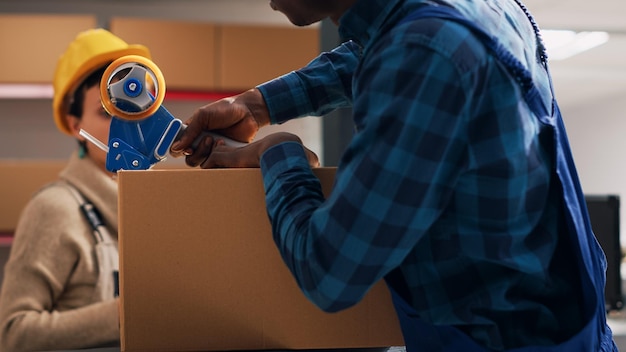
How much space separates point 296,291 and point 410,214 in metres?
0.30

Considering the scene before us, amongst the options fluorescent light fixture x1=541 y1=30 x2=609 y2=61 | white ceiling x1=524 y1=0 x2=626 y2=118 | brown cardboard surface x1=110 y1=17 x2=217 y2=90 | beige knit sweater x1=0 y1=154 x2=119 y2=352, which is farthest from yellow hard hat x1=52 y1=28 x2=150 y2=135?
fluorescent light fixture x1=541 y1=30 x2=609 y2=61

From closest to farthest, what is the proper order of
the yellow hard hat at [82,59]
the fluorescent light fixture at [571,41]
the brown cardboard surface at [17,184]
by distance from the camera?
the yellow hard hat at [82,59], the brown cardboard surface at [17,184], the fluorescent light fixture at [571,41]

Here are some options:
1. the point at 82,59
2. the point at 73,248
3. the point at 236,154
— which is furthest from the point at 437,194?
the point at 82,59

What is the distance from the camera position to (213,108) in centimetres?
93

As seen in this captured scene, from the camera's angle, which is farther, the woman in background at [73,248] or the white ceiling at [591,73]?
the white ceiling at [591,73]

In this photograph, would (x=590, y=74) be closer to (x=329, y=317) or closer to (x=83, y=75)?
(x=83, y=75)

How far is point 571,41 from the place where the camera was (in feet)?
15.6

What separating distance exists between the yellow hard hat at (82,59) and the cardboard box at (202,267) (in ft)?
3.91

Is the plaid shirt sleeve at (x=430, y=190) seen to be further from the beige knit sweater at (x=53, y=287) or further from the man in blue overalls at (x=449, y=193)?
the beige knit sweater at (x=53, y=287)

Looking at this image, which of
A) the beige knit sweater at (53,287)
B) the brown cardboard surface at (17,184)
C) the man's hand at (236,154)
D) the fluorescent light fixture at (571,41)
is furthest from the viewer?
the fluorescent light fixture at (571,41)

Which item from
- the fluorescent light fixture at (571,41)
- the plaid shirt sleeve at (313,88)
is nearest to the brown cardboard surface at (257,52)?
the fluorescent light fixture at (571,41)

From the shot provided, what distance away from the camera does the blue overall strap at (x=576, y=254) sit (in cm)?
65

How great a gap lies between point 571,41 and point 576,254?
171 inches

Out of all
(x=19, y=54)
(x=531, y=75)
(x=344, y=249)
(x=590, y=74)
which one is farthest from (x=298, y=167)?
(x=590, y=74)
